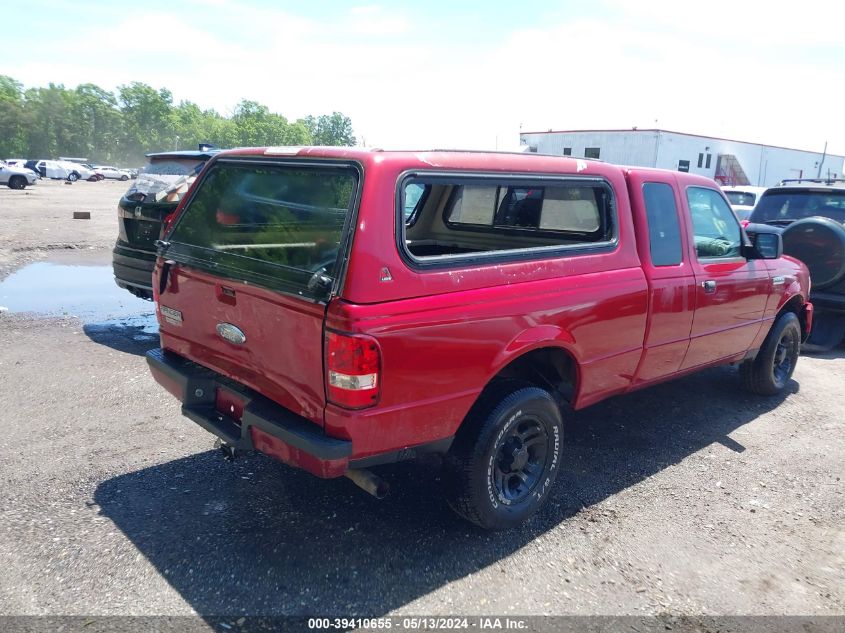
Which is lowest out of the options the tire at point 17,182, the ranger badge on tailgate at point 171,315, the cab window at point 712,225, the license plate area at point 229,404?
the tire at point 17,182

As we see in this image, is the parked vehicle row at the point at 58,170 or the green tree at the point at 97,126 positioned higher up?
the green tree at the point at 97,126

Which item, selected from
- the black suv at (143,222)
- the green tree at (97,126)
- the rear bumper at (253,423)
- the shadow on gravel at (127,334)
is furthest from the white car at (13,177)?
the green tree at (97,126)

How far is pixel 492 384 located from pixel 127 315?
18.6 ft

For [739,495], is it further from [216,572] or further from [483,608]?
[216,572]

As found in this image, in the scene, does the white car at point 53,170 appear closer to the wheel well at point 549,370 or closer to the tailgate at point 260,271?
the tailgate at point 260,271

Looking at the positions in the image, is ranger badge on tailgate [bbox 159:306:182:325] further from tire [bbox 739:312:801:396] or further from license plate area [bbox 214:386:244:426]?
tire [bbox 739:312:801:396]

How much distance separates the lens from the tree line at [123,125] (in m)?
83.2

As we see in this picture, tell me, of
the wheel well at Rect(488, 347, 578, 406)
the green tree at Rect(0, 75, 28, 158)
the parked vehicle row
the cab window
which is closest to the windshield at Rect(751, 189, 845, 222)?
the cab window

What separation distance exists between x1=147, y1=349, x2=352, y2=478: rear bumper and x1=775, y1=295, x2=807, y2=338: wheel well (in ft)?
15.0

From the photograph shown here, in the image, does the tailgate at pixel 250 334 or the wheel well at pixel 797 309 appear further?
the wheel well at pixel 797 309

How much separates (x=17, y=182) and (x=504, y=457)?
3510cm

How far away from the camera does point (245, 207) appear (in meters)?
3.47

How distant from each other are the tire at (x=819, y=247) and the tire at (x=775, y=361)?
1569 mm

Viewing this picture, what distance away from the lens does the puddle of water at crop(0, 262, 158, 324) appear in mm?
7398
